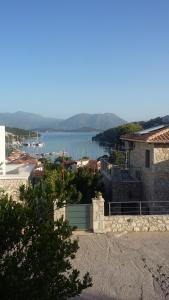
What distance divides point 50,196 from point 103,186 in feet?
65.4

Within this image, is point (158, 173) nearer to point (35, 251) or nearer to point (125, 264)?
point (125, 264)

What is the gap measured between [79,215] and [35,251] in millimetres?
12062

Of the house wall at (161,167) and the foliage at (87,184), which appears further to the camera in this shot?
the foliage at (87,184)

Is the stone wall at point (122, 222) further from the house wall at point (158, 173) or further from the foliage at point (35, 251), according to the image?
the foliage at point (35, 251)

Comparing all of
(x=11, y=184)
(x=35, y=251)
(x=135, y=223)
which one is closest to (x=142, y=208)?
(x=135, y=223)

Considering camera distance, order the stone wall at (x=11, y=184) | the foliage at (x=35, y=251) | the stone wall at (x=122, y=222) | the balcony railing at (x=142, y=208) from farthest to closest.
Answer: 1. the stone wall at (x=11, y=184)
2. the balcony railing at (x=142, y=208)
3. the stone wall at (x=122, y=222)
4. the foliage at (x=35, y=251)

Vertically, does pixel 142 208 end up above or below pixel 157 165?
below

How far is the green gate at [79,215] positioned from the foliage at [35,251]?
455 inches

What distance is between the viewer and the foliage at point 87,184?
26547mm

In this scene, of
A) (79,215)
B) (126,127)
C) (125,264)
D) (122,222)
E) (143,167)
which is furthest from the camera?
(126,127)

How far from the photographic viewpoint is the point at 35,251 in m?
7.25

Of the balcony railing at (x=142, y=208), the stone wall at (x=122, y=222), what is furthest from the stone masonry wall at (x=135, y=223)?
the balcony railing at (x=142, y=208)

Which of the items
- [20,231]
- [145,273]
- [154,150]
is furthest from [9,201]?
[154,150]

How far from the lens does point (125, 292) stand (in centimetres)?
1278
